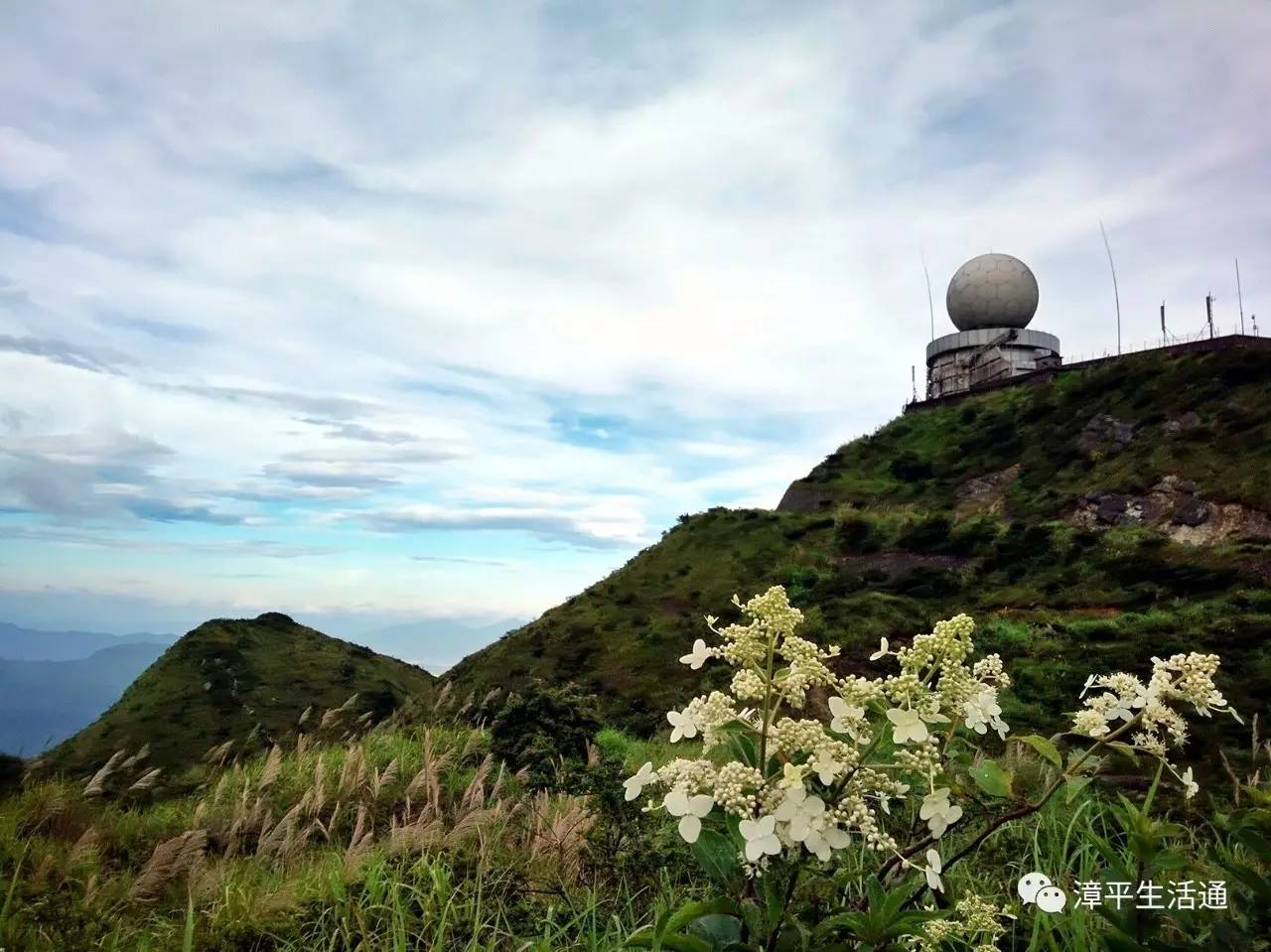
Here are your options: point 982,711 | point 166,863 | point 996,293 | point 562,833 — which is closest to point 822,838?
point 982,711

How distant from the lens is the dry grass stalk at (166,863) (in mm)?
4526

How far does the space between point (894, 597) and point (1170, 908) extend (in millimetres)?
19946

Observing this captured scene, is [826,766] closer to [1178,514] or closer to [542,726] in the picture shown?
[542,726]

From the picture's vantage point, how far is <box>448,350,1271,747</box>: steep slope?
16812 millimetres

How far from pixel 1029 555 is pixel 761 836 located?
83.0 ft

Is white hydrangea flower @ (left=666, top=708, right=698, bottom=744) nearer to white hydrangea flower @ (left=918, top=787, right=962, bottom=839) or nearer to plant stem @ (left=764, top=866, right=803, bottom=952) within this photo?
plant stem @ (left=764, top=866, right=803, bottom=952)

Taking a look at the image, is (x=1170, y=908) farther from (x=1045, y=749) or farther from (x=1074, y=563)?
(x=1074, y=563)

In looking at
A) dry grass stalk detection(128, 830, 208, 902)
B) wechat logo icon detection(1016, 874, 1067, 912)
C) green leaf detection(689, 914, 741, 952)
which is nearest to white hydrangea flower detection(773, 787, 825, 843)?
green leaf detection(689, 914, 741, 952)

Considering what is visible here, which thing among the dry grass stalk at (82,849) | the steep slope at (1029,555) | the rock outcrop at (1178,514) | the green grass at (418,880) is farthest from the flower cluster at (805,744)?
the rock outcrop at (1178,514)

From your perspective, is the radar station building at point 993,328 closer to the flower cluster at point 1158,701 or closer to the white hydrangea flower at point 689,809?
the flower cluster at point 1158,701

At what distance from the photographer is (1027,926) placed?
4.09m

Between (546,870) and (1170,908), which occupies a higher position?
(1170,908)

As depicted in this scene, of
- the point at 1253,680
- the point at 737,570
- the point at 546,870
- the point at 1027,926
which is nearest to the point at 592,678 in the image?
the point at 737,570

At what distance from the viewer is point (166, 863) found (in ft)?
15.5
